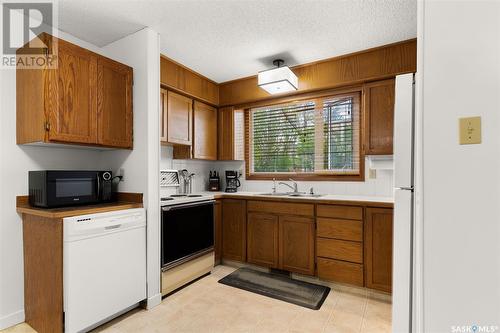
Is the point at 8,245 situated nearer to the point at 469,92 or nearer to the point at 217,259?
the point at 217,259

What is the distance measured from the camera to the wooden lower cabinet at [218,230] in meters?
3.25

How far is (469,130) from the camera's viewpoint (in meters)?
1.07

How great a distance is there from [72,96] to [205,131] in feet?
5.81

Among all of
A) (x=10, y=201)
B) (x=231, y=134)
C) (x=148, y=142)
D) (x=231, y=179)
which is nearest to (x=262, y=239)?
(x=231, y=179)

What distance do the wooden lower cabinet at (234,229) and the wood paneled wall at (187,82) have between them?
4.69 ft

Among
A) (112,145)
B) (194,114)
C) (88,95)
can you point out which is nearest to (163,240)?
(112,145)

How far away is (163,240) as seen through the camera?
8.15 ft

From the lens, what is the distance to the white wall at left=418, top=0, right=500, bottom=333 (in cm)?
104

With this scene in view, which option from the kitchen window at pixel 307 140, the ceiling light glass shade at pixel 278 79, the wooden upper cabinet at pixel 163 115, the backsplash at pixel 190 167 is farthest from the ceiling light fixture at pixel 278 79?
the backsplash at pixel 190 167

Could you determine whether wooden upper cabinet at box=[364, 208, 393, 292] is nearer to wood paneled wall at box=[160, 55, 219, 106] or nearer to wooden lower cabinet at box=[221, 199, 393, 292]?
wooden lower cabinet at box=[221, 199, 393, 292]

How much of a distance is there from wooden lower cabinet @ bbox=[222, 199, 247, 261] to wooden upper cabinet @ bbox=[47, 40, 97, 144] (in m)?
1.68

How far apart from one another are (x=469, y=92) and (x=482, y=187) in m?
0.39

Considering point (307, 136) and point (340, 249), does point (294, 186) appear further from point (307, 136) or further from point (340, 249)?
point (340, 249)

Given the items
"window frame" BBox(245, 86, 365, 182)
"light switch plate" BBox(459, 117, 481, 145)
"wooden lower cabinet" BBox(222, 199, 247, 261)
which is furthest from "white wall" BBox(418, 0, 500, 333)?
"wooden lower cabinet" BBox(222, 199, 247, 261)
